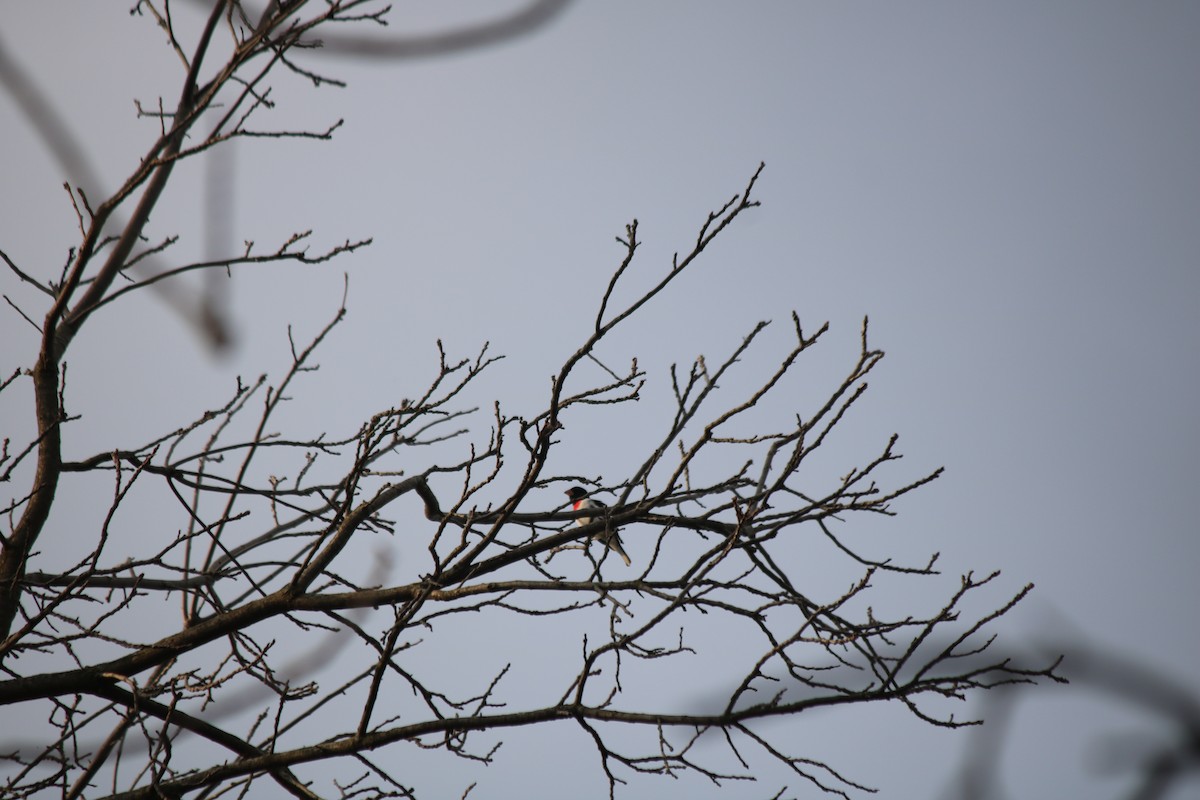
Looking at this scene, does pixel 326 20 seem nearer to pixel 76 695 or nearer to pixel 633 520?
pixel 633 520

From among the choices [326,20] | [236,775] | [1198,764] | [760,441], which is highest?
[326,20]

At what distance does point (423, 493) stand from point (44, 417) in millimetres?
1625

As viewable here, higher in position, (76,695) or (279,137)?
A: (279,137)

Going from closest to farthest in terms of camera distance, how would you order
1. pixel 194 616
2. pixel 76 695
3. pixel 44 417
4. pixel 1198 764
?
pixel 1198 764, pixel 76 695, pixel 44 417, pixel 194 616

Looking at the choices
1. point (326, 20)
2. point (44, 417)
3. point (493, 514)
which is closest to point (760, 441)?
point (493, 514)

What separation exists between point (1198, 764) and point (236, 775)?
3558 millimetres

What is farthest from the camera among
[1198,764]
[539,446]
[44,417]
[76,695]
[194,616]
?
[194,616]

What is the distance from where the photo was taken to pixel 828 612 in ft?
11.3

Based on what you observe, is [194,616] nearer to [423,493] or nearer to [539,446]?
[423,493]

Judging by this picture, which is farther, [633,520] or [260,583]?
[260,583]

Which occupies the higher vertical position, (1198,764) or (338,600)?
(338,600)

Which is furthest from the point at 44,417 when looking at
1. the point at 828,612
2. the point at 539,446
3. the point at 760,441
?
the point at 828,612

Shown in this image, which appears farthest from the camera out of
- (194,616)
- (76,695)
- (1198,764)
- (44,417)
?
(194,616)

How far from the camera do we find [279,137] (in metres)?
3.83
